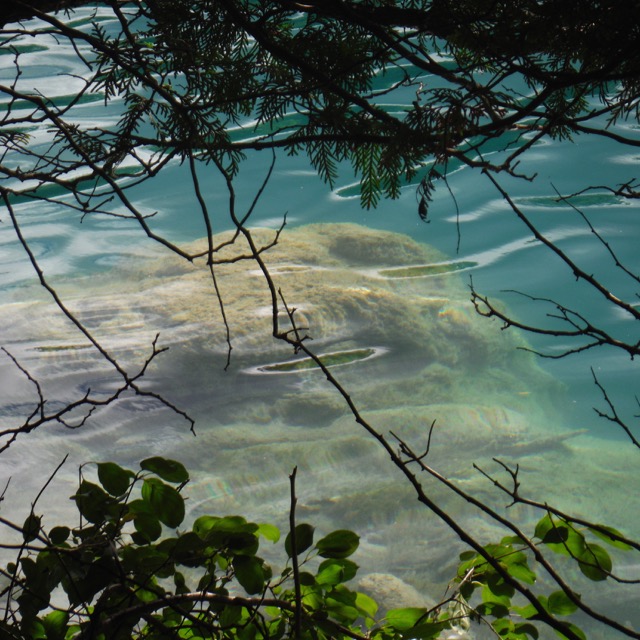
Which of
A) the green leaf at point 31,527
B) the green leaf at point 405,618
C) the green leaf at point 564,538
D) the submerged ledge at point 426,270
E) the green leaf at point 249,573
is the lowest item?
the submerged ledge at point 426,270

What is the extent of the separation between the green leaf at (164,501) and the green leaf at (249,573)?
11 centimetres

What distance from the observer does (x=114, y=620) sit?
916mm

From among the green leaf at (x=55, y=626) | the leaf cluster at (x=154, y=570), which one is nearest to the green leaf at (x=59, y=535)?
the leaf cluster at (x=154, y=570)

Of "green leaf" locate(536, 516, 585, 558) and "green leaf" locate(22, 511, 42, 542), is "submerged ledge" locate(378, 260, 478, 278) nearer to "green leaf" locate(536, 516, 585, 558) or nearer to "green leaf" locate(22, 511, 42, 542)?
"green leaf" locate(536, 516, 585, 558)

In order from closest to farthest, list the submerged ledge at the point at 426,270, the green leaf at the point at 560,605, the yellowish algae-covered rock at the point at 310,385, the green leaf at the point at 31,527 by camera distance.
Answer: the green leaf at the point at 31,527 → the green leaf at the point at 560,605 → the yellowish algae-covered rock at the point at 310,385 → the submerged ledge at the point at 426,270

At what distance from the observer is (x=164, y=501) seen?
1.01 meters

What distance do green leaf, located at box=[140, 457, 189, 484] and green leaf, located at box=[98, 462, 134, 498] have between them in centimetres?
5

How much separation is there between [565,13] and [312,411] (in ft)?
13.8

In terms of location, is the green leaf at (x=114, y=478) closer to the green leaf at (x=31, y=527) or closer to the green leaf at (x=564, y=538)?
the green leaf at (x=31, y=527)

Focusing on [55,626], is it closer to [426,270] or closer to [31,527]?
[31,527]

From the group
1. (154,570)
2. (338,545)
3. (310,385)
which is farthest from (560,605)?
(310,385)

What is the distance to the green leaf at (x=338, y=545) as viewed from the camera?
1.07 metres

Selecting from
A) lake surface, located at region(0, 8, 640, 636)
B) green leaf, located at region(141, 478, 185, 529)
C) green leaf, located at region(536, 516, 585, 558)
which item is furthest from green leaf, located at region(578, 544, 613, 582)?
lake surface, located at region(0, 8, 640, 636)

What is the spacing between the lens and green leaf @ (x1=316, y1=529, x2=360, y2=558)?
1065mm
